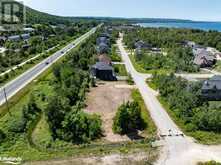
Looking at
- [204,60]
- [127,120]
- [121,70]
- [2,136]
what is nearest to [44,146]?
[2,136]

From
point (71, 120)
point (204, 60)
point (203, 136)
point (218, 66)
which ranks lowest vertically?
point (203, 136)

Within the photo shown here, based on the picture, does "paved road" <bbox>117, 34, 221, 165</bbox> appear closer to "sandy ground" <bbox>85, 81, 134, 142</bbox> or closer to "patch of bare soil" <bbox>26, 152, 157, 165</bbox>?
"patch of bare soil" <bbox>26, 152, 157, 165</bbox>

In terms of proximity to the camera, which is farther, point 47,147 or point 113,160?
point 47,147

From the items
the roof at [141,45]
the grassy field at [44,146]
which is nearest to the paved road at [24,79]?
the grassy field at [44,146]

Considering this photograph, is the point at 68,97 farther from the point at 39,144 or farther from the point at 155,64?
the point at 155,64

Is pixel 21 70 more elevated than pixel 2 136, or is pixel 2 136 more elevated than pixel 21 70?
pixel 21 70

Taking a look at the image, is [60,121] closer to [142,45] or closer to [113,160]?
[113,160]

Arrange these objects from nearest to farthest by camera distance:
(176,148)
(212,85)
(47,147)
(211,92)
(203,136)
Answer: (47,147) → (176,148) → (203,136) → (211,92) → (212,85)
